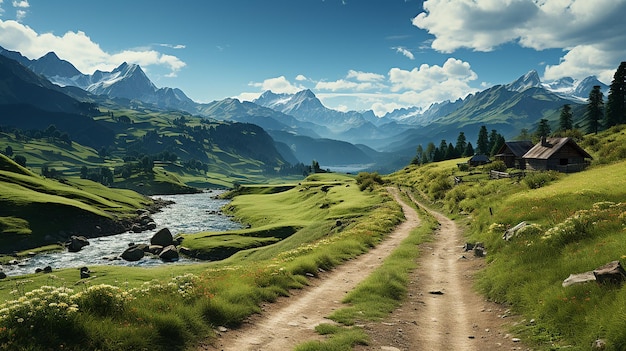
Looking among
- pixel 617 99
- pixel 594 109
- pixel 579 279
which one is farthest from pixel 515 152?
pixel 579 279

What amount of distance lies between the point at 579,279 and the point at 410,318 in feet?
22.5

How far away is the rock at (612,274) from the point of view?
13.1m

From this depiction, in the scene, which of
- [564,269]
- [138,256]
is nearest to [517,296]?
[564,269]

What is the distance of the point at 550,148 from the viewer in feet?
257

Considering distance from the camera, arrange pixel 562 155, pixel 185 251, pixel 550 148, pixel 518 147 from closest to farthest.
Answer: pixel 185 251 → pixel 562 155 → pixel 550 148 → pixel 518 147

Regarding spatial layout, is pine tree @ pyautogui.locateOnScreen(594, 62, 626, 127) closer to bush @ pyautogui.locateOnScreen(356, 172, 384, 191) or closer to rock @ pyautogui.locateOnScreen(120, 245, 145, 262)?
bush @ pyautogui.locateOnScreen(356, 172, 384, 191)

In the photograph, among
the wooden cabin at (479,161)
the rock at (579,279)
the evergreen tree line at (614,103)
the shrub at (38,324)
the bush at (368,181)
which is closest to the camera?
the shrub at (38,324)

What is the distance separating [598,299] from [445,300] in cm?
848

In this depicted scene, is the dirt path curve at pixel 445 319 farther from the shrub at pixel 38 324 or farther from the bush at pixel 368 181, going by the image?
the bush at pixel 368 181

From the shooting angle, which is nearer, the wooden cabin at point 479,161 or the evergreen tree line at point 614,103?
the wooden cabin at point 479,161

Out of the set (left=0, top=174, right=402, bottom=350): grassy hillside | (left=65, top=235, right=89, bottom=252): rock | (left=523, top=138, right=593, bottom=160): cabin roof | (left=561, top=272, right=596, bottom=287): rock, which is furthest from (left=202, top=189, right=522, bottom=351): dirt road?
(left=65, top=235, right=89, bottom=252): rock

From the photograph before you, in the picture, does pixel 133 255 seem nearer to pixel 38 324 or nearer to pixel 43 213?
pixel 43 213

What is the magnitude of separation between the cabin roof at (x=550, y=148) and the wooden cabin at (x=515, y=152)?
972 cm

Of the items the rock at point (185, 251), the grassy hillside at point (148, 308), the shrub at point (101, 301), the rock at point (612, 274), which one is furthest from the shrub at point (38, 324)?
the rock at point (185, 251)
